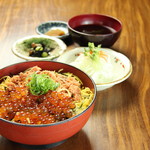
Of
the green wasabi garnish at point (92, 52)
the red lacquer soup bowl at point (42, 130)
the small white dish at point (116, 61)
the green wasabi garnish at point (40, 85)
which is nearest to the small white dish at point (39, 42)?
the small white dish at point (116, 61)

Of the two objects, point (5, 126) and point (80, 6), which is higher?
point (5, 126)

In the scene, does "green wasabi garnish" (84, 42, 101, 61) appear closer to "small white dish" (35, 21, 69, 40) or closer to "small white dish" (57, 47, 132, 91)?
"small white dish" (57, 47, 132, 91)

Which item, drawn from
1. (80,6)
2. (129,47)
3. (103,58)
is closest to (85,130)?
(103,58)

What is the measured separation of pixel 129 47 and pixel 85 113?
1000 mm

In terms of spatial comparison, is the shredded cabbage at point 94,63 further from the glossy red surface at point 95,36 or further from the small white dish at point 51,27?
the small white dish at point 51,27

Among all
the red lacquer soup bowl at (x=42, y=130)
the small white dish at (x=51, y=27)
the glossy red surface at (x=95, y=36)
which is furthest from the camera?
the small white dish at (x=51, y=27)

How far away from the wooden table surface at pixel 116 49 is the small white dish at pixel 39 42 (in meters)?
0.08

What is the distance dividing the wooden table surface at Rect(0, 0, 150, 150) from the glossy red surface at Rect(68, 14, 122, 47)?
13 cm

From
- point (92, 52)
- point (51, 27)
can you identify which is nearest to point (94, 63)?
point (92, 52)

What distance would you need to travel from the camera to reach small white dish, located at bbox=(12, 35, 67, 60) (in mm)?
1540

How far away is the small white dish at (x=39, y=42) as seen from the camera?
154cm

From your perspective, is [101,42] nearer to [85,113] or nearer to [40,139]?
[85,113]

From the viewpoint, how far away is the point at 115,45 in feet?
6.22

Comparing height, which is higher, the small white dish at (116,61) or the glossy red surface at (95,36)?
the glossy red surface at (95,36)
